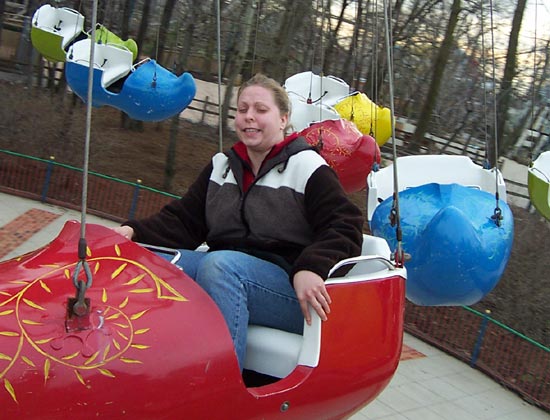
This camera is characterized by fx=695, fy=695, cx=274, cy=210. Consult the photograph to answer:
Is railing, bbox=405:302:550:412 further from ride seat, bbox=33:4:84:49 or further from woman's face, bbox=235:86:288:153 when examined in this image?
ride seat, bbox=33:4:84:49

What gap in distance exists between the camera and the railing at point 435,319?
22.8 ft

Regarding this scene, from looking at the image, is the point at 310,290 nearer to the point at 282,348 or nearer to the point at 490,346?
the point at 282,348

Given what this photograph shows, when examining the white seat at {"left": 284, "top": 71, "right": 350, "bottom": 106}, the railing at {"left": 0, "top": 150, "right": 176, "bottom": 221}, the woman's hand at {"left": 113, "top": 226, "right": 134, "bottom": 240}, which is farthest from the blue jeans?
the railing at {"left": 0, "top": 150, "right": 176, "bottom": 221}

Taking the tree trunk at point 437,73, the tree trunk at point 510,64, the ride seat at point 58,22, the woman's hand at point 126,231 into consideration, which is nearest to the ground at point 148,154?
the tree trunk at point 510,64

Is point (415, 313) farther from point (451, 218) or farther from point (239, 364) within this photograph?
point (239, 364)

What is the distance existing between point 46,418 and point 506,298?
8.44 metres

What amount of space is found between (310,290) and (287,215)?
0.36 metres

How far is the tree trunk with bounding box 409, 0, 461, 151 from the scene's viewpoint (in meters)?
14.1

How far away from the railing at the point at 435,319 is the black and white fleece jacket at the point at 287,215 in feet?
16.4

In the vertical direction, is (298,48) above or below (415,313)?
above

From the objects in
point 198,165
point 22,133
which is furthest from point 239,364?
point 198,165

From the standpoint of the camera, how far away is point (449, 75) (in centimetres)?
2189

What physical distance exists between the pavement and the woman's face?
2975 millimetres

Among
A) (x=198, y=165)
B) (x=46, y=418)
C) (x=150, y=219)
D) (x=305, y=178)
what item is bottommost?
(x=198, y=165)
